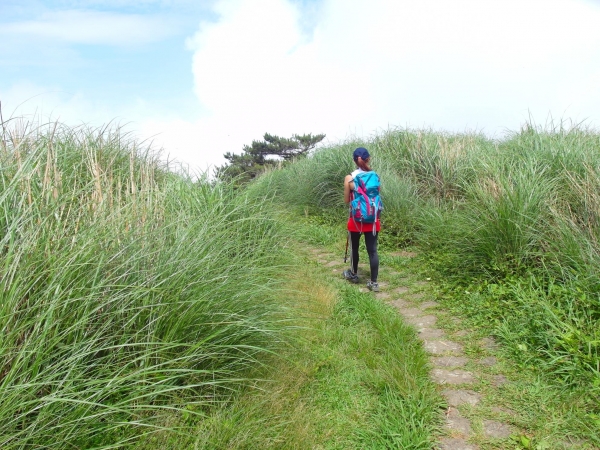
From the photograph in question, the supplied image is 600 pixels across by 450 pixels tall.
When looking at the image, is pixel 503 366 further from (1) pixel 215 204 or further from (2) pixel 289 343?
(1) pixel 215 204

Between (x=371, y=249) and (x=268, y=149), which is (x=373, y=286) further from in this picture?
(x=268, y=149)

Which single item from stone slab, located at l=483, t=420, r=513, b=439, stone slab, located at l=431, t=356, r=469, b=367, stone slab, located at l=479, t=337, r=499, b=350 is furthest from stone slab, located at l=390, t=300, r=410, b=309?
stone slab, located at l=483, t=420, r=513, b=439

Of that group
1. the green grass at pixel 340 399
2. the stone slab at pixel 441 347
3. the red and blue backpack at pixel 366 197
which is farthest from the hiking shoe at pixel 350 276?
the stone slab at pixel 441 347

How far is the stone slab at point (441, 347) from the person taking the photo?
384cm

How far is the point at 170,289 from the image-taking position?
108 inches

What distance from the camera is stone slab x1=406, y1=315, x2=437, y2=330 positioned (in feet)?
14.5

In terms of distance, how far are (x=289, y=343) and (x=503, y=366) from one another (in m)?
1.76

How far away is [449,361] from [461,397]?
54cm

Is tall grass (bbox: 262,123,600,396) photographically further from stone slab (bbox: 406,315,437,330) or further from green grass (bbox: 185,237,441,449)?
green grass (bbox: 185,237,441,449)

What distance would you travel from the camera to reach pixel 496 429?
2.79 meters

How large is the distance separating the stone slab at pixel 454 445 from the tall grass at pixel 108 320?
4.15ft

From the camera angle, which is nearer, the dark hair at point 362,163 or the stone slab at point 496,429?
the stone slab at point 496,429

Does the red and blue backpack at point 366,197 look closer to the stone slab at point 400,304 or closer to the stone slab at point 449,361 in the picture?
the stone slab at point 400,304

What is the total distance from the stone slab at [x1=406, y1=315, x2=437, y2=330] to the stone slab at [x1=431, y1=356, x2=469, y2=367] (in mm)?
630
